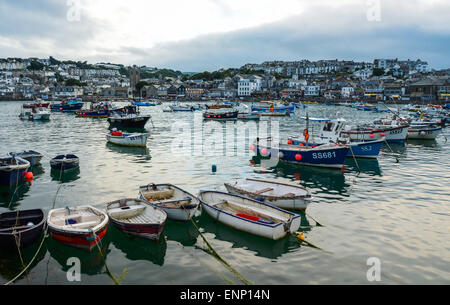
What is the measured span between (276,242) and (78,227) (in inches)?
306

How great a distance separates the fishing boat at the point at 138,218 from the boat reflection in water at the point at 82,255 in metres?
1.03

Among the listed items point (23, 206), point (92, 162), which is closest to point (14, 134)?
point (92, 162)

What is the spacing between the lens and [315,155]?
2573 centimetres

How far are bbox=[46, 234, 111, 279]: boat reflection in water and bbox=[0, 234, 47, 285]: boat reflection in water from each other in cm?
35

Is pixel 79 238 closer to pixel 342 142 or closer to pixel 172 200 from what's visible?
pixel 172 200

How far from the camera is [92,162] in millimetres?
27953

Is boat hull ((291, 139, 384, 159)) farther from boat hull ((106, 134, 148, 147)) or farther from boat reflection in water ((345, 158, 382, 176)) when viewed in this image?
boat hull ((106, 134, 148, 147))

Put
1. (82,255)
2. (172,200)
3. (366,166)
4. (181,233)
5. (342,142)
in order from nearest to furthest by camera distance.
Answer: (82,255)
(181,233)
(172,200)
(366,166)
(342,142)

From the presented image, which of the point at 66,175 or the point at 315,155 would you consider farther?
the point at 315,155

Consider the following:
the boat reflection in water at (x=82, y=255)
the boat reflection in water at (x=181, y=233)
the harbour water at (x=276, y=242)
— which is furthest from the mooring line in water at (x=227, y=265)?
the boat reflection in water at (x=82, y=255)

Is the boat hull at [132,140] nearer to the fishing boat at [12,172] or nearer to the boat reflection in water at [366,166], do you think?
the fishing boat at [12,172]

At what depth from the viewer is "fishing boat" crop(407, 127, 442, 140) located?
40.8 meters

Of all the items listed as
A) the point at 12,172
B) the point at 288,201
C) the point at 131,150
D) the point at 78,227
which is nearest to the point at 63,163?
the point at 12,172
